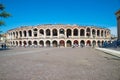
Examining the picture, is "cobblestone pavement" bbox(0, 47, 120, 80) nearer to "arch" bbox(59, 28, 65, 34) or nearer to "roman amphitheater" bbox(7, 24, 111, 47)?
"roman amphitheater" bbox(7, 24, 111, 47)

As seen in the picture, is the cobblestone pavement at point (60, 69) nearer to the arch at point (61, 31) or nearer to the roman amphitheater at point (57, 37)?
the roman amphitheater at point (57, 37)

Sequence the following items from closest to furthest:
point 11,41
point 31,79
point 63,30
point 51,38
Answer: point 31,79
point 51,38
point 63,30
point 11,41

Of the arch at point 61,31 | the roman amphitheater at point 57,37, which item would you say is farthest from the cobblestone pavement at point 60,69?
the arch at point 61,31

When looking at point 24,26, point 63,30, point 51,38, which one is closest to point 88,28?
point 63,30

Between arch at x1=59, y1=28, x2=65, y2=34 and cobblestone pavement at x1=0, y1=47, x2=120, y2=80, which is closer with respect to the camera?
cobblestone pavement at x1=0, y1=47, x2=120, y2=80

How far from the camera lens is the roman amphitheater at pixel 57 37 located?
167ft

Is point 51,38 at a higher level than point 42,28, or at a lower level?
lower

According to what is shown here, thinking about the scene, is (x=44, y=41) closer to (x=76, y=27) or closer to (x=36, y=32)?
(x=36, y=32)

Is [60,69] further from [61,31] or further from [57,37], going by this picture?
[61,31]

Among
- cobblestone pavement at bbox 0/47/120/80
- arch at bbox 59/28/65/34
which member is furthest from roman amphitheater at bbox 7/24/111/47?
cobblestone pavement at bbox 0/47/120/80

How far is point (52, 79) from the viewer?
5.55m

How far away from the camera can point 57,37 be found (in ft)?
165

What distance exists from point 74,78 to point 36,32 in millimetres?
50941

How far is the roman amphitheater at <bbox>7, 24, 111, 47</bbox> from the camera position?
50875mm
